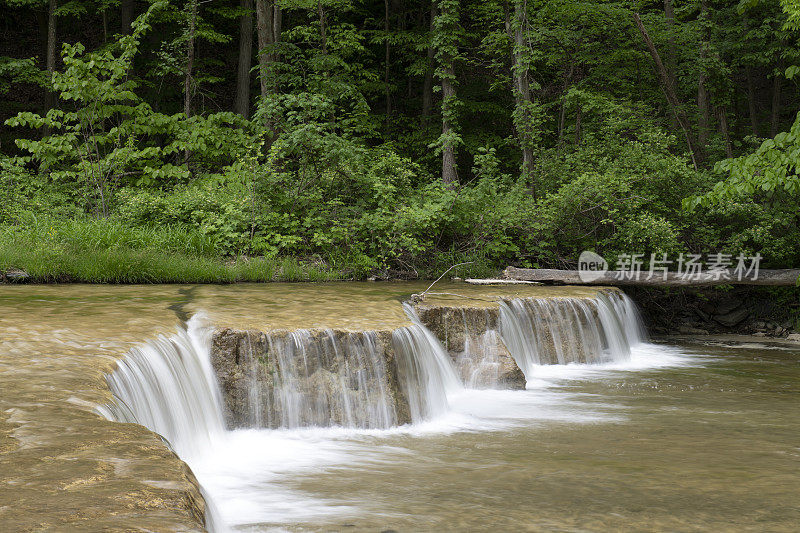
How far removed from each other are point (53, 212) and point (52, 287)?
519cm

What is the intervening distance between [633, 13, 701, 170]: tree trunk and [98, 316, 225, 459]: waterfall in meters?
15.1

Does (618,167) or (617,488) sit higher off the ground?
(618,167)

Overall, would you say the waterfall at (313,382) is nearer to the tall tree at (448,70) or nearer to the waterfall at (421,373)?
the waterfall at (421,373)

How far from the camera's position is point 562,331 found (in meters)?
11.8

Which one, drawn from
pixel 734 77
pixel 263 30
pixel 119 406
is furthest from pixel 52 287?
pixel 734 77

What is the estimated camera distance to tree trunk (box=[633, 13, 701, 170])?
18406 mm

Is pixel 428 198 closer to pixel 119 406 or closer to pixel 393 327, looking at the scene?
pixel 393 327

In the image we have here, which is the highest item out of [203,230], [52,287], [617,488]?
[203,230]

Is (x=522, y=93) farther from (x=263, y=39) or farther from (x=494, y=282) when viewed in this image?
(x=263, y=39)

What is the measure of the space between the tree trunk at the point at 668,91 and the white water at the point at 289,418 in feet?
34.5

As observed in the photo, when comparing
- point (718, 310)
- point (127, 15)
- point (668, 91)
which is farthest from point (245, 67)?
point (718, 310)

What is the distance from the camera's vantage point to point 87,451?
3598 millimetres

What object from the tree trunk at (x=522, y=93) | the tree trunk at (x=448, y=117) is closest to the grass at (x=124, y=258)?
the tree trunk at (x=448, y=117)

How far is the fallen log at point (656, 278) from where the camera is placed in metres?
14.6
